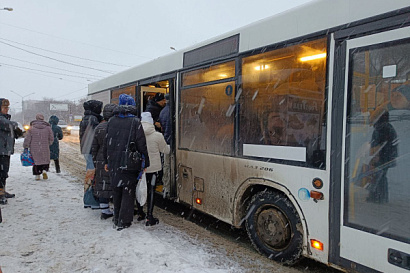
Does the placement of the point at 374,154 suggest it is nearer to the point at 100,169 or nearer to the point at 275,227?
the point at 275,227

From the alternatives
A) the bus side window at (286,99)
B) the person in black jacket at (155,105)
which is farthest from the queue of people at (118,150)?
the bus side window at (286,99)

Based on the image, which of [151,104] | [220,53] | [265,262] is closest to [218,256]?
[265,262]

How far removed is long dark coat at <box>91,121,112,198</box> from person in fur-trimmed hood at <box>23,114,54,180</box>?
12.8ft

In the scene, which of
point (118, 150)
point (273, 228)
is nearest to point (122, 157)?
point (118, 150)

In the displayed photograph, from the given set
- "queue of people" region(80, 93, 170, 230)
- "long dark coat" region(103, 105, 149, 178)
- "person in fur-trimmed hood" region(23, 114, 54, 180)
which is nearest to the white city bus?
"queue of people" region(80, 93, 170, 230)

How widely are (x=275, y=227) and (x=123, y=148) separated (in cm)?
238

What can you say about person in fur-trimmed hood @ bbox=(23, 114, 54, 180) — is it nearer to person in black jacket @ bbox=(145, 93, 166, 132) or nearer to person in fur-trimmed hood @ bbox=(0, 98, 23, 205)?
person in fur-trimmed hood @ bbox=(0, 98, 23, 205)

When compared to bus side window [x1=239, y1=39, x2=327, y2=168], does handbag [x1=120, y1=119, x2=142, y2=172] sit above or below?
below

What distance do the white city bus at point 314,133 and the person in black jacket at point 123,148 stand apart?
101 centimetres

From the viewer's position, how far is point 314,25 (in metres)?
3.04

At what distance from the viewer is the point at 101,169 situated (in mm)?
4695

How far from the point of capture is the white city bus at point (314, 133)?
250cm

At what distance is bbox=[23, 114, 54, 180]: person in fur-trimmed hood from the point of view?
7602mm

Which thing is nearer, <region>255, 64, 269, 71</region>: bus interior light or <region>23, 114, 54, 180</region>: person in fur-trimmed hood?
<region>255, 64, 269, 71</region>: bus interior light
